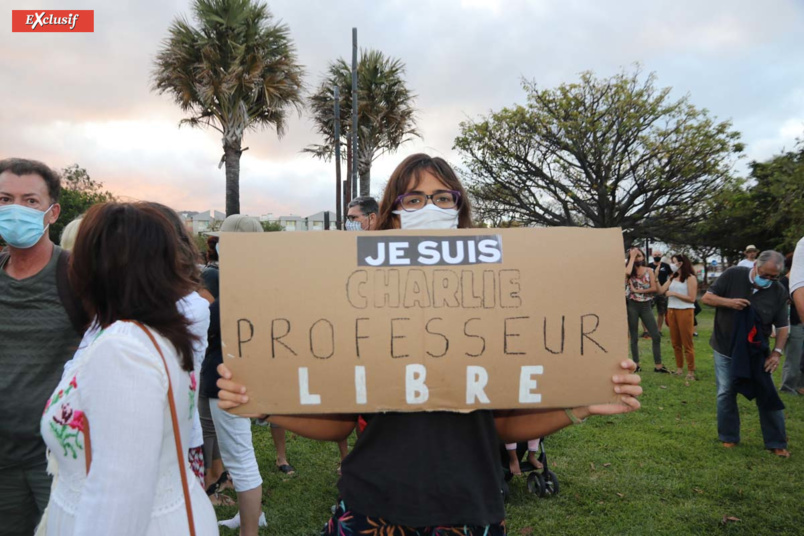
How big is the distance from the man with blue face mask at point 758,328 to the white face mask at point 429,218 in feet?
15.8

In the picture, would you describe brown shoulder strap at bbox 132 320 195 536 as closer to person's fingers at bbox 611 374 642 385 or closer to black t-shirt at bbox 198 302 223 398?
person's fingers at bbox 611 374 642 385

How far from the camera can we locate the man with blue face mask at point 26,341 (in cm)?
223

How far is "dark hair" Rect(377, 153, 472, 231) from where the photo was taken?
1869mm

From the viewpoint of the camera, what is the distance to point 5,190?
2529mm

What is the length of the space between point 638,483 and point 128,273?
15.2 feet

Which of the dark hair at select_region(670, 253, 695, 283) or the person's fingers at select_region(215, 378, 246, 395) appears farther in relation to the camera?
the dark hair at select_region(670, 253, 695, 283)

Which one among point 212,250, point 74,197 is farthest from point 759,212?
point 74,197

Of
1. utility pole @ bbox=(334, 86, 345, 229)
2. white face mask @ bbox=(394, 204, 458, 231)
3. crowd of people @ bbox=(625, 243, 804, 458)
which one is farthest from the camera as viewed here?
utility pole @ bbox=(334, 86, 345, 229)

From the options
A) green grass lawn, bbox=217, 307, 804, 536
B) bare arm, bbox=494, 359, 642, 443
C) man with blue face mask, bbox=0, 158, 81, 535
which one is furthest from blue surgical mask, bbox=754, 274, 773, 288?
man with blue face mask, bbox=0, 158, 81, 535

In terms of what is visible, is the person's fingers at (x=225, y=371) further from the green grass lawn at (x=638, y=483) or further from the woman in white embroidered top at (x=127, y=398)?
the green grass lawn at (x=638, y=483)

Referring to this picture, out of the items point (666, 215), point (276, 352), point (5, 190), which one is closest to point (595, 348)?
point (276, 352)

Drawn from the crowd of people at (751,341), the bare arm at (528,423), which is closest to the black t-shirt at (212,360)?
the bare arm at (528,423)

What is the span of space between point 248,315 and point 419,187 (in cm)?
76

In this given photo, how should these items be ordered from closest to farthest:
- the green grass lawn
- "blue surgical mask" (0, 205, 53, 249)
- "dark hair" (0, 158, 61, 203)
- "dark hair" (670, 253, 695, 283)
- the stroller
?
"blue surgical mask" (0, 205, 53, 249), "dark hair" (0, 158, 61, 203), the green grass lawn, the stroller, "dark hair" (670, 253, 695, 283)
